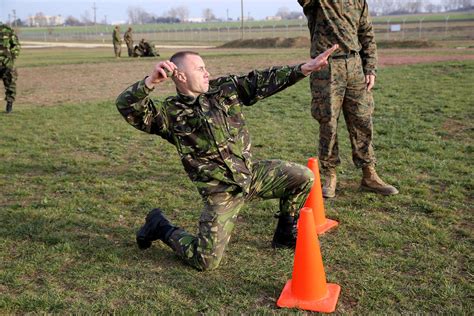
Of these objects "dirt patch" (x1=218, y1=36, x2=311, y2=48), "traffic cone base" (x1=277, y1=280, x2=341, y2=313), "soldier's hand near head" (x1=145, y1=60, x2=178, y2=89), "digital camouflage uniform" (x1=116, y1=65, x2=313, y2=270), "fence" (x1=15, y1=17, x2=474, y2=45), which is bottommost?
"traffic cone base" (x1=277, y1=280, x2=341, y2=313)

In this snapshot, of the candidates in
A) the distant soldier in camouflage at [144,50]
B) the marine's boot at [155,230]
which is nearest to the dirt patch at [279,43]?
the distant soldier in camouflage at [144,50]

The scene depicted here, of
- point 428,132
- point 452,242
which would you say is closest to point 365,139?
point 452,242

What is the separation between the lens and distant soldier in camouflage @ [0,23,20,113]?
454 inches

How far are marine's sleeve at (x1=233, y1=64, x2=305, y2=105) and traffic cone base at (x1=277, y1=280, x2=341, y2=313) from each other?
1490mm

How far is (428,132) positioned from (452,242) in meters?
4.31

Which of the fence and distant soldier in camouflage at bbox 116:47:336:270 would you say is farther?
the fence

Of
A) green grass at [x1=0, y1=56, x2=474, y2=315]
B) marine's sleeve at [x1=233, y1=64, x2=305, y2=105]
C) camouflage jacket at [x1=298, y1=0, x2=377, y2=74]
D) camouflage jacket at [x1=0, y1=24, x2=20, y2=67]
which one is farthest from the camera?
camouflage jacket at [x1=0, y1=24, x2=20, y2=67]

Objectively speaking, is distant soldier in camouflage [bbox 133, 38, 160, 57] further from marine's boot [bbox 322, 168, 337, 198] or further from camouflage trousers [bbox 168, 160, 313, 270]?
camouflage trousers [bbox 168, 160, 313, 270]

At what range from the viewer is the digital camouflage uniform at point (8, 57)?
11539mm

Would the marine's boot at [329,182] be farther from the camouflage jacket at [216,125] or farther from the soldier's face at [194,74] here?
the soldier's face at [194,74]

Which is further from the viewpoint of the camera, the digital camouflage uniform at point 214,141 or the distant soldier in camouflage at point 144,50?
the distant soldier in camouflage at point 144,50

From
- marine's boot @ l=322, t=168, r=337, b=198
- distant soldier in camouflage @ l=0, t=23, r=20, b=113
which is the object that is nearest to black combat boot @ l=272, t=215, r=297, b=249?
marine's boot @ l=322, t=168, r=337, b=198

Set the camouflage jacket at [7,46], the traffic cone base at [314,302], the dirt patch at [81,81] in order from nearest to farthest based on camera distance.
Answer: the traffic cone base at [314,302], the camouflage jacket at [7,46], the dirt patch at [81,81]

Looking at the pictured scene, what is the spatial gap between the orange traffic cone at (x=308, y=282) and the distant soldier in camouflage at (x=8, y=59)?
10272mm
